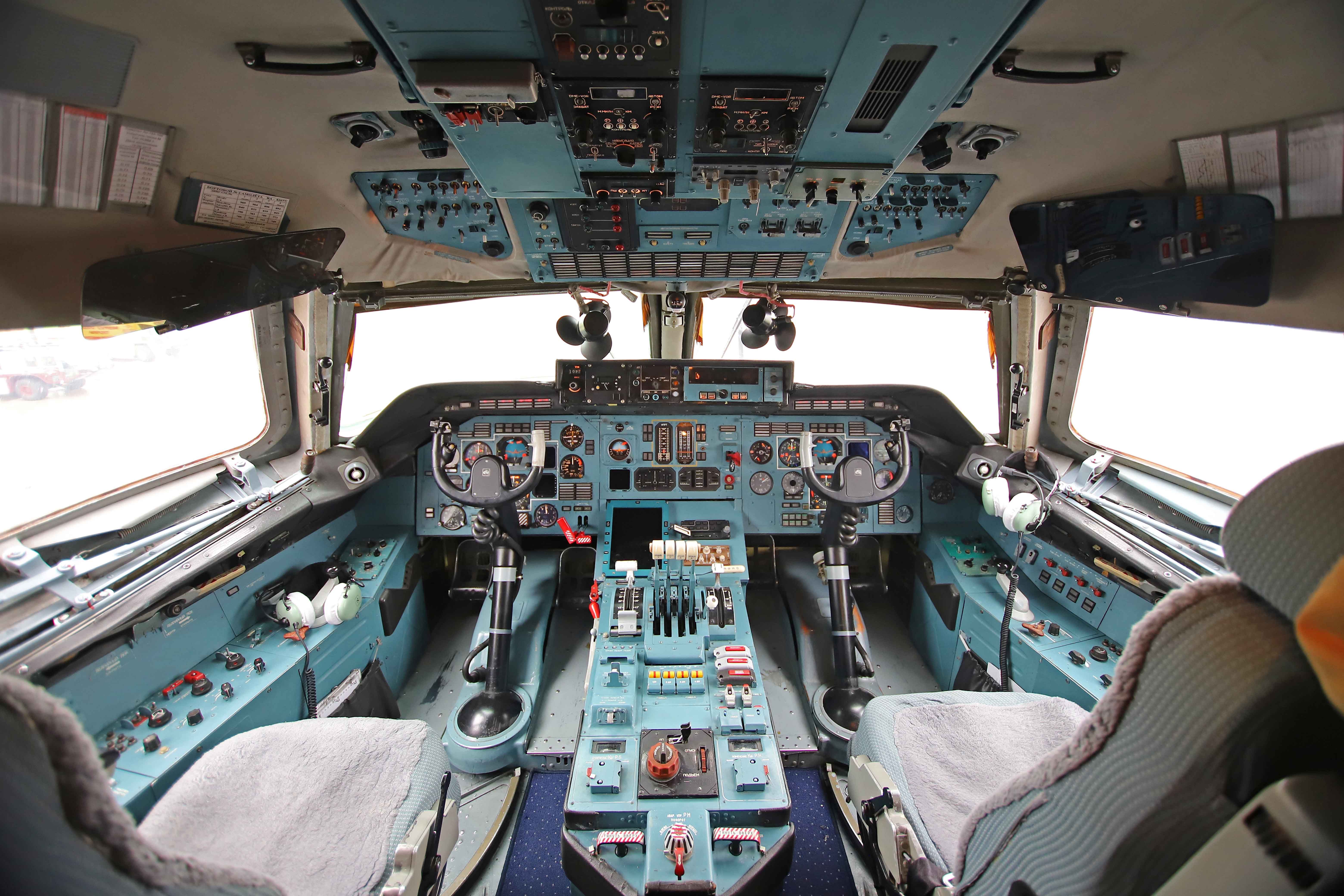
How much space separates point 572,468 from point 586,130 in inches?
A: 92.2

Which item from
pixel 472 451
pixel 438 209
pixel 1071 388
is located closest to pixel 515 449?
pixel 472 451

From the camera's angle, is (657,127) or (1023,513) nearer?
(657,127)

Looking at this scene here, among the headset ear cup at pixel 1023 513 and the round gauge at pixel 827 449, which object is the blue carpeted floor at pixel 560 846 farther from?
the round gauge at pixel 827 449

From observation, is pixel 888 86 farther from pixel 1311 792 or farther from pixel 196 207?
pixel 196 207

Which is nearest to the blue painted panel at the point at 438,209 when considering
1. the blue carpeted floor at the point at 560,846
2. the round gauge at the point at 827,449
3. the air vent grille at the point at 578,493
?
the air vent grille at the point at 578,493

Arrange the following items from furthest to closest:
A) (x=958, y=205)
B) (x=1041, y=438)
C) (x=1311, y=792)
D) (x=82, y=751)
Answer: (x=1041, y=438) → (x=958, y=205) → (x=82, y=751) → (x=1311, y=792)

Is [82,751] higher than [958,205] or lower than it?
lower

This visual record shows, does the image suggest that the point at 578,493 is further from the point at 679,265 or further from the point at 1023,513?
the point at 1023,513

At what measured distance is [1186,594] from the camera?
0.72 metres

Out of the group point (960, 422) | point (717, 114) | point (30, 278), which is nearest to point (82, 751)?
point (30, 278)

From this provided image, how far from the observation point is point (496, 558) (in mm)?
2855

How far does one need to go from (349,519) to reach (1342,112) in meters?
4.42

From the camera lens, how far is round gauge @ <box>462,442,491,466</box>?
11.3 ft

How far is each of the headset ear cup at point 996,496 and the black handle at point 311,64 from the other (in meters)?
3.24
